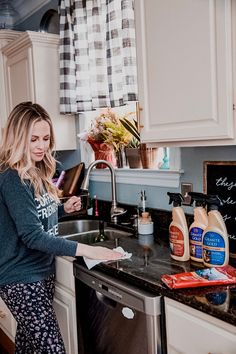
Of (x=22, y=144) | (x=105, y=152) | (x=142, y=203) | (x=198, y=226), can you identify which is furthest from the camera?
(x=105, y=152)

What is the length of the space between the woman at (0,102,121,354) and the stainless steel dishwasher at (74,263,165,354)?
0.12m

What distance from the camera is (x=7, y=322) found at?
103 inches

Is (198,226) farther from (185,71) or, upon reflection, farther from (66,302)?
(66,302)

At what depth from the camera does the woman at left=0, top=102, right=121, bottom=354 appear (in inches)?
65.7

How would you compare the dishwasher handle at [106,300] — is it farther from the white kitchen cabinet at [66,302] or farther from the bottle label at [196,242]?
the bottle label at [196,242]

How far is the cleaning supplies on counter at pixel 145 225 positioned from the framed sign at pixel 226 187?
397 millimetres

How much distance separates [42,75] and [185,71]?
1582 millimetres

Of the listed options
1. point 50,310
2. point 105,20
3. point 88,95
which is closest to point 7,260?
point 50,310

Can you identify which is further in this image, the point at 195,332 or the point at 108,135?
the point at 108,135

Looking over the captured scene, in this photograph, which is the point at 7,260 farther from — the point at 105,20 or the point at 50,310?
the point at 105,20

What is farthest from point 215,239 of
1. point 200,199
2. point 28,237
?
point 28,237

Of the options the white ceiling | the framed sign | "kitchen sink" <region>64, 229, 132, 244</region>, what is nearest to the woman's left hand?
"kitchen sink" <region>64, 229, 132, 244</region>

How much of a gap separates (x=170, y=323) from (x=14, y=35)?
2774 millimetres

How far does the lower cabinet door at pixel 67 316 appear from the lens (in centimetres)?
191
